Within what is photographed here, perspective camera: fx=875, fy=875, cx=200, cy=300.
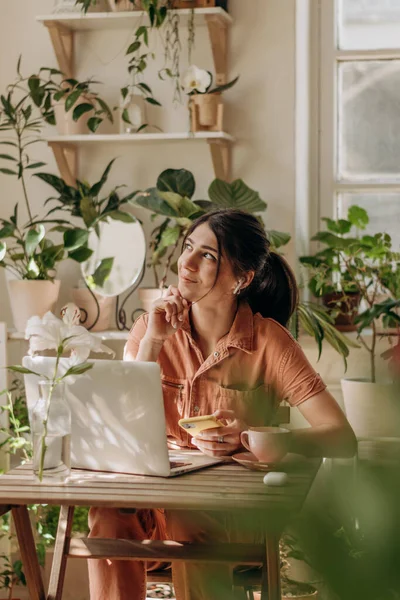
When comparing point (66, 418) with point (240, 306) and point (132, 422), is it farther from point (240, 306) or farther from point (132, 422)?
point (240, 306)

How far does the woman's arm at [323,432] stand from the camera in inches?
71.9

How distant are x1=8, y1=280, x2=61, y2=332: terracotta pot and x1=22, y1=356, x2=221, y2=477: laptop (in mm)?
1234

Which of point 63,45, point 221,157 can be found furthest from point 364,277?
point 63,45

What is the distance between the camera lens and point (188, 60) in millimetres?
3070

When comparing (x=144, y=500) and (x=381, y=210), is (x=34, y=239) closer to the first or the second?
(x=381, y=210)

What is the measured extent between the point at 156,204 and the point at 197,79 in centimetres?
44

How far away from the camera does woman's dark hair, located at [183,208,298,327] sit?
2.16 m

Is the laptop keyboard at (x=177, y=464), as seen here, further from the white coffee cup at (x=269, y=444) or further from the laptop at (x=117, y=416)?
the white coffee cup at (x=269, y=444)

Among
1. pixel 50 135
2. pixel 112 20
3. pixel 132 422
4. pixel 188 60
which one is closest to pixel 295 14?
pixel 188 60

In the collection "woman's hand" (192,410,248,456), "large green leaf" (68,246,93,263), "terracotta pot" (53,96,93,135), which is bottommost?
"woman's hand" (192,410,248,456)

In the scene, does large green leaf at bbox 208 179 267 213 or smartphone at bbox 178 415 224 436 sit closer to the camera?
smartphone at bbox 178 415 224 436

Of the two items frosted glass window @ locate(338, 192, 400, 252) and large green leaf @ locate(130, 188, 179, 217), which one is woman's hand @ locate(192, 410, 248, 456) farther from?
frosted glass window @ locate(338, 192, 400, 252)

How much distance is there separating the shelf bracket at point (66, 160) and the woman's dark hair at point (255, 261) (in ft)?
3.39

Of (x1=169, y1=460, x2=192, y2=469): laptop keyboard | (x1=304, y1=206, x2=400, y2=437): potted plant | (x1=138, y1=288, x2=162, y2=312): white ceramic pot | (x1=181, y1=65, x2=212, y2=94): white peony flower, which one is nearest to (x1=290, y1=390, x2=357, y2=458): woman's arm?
(x1=169, y1=460, x2=192, y2=469): laptop keyboard
